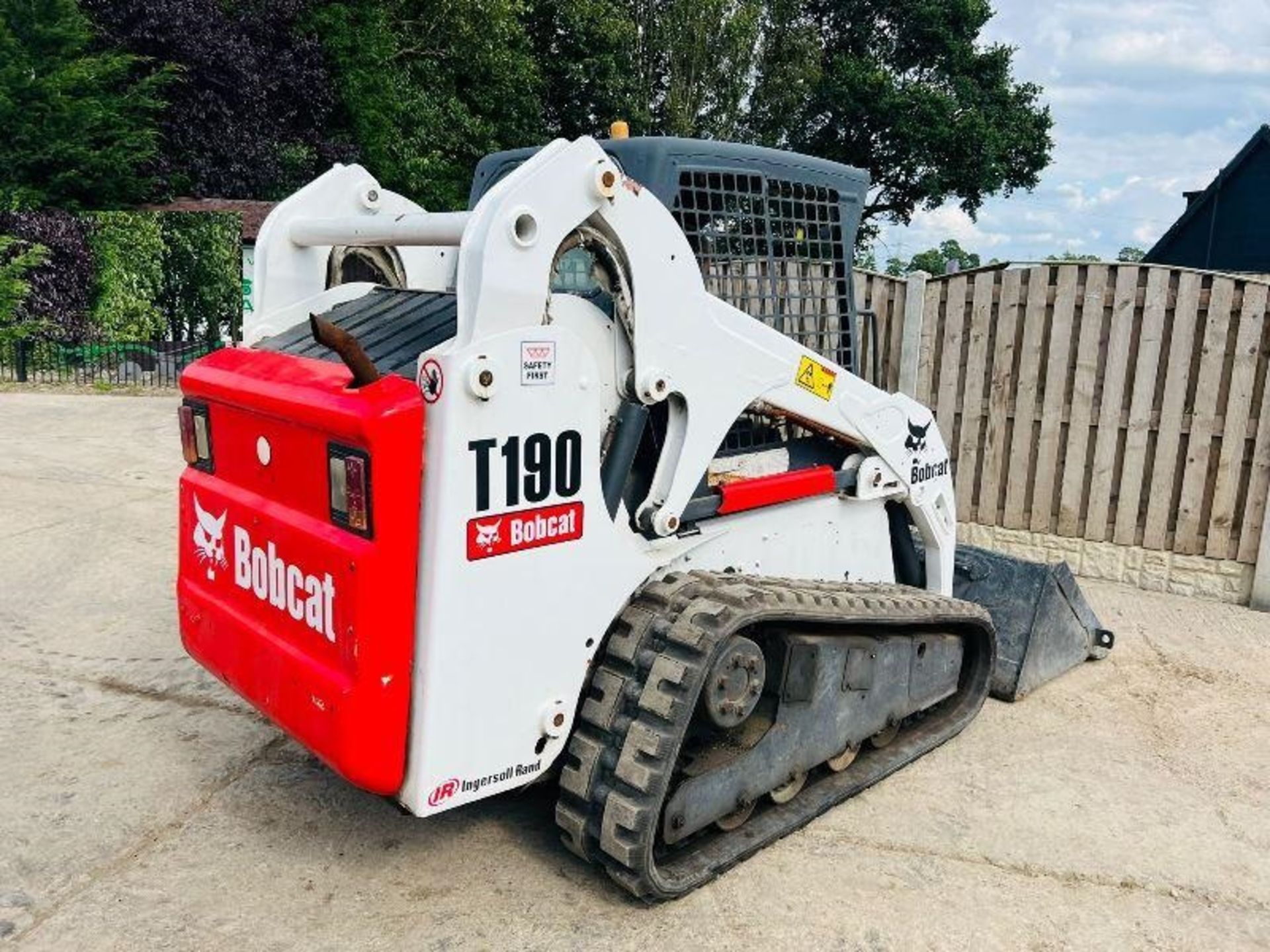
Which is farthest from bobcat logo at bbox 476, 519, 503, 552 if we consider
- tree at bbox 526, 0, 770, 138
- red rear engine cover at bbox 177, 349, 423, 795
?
tree at bbox 526, 0, 770, 138

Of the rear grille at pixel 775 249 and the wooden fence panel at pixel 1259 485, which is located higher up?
the rear grille at pixel 775 249

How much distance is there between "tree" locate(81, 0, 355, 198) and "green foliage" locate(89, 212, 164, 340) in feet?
12.4

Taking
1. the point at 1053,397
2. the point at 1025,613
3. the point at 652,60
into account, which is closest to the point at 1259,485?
the point at 1053,397

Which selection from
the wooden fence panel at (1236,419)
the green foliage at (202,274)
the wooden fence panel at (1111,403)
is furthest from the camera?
the green foliage at (202,274)

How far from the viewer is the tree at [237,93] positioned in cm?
2216

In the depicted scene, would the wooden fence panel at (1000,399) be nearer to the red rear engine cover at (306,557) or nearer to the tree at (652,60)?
the red rear engine cover at (306,557)

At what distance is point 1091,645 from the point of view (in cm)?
510

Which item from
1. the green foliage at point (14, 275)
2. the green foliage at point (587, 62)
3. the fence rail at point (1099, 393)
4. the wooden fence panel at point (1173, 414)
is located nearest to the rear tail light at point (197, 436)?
the fence rail at point (1099, 393)

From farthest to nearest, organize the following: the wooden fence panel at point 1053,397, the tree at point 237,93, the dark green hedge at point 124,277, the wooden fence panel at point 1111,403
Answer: the tree at point 237,93 → the dark green hedge at point 124,277 → the wooden fence panel at point 1053,397 → the wooden fence panel at point 1111,403

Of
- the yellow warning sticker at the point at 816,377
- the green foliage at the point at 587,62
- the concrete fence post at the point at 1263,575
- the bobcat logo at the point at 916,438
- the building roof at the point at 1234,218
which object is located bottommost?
the concrete fence post at the point at 1263,575

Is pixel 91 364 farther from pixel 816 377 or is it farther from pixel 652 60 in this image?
pixel 652 60

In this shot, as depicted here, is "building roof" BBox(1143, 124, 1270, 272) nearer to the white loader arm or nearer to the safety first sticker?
the white loader arm

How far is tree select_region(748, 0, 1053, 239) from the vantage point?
100 ft

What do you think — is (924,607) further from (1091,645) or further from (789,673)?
(1091,645)
